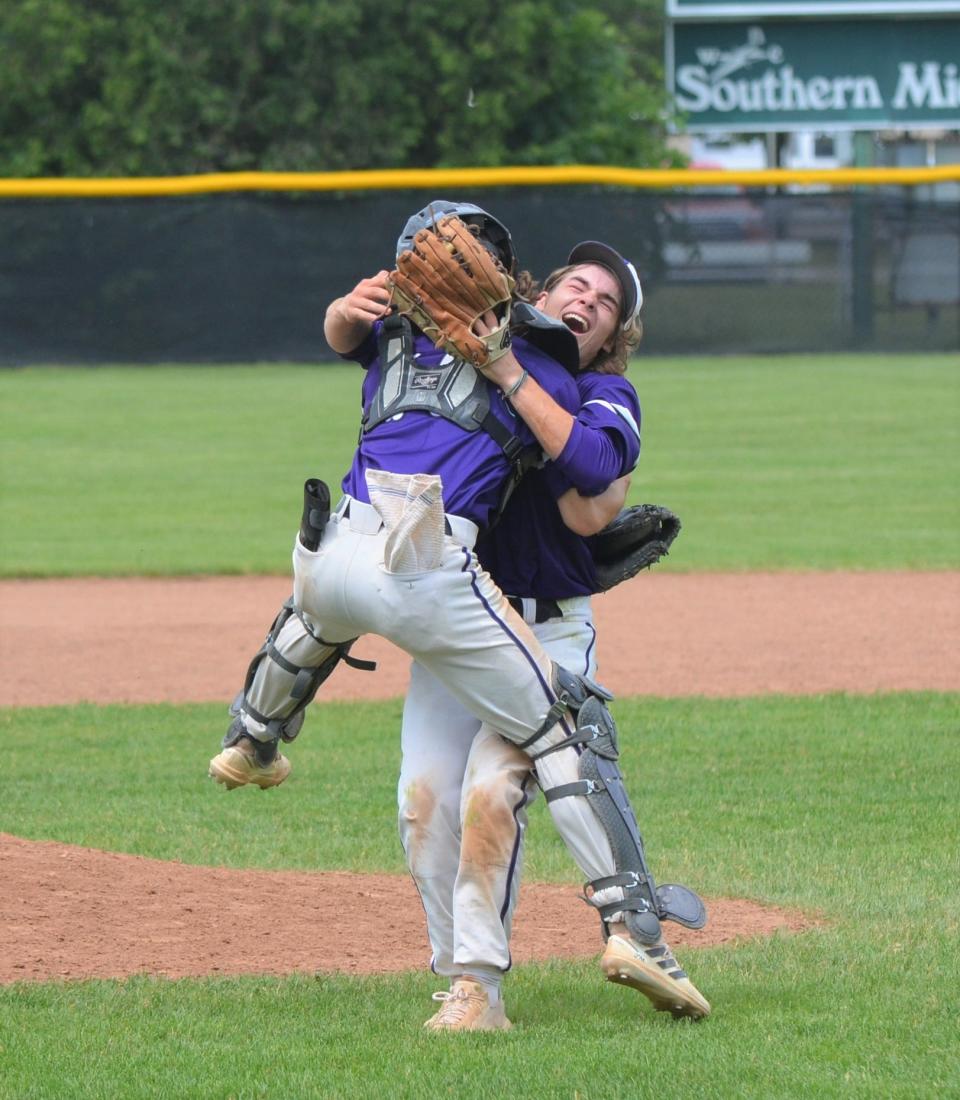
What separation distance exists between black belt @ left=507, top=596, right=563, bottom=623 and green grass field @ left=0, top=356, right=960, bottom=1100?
2.70 ft

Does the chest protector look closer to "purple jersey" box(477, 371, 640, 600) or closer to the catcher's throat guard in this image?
"purple jersey" box(477, 371, 640, 600)

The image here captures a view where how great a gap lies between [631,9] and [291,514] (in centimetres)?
2934

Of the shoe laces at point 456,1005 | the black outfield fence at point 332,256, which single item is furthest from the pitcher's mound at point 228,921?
the black outfield fence at point 332,256

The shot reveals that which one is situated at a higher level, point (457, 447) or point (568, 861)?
point (457, 447)

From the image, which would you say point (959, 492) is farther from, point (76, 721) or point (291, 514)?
point (76, 721)

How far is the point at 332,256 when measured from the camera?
1989 cm

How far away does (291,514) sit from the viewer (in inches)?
511

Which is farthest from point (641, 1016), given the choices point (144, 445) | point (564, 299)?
point (144, 445)

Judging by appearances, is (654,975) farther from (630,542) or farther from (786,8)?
(786,8)

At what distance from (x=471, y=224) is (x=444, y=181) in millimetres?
16329

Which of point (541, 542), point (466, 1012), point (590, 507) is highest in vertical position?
point (590, 507)

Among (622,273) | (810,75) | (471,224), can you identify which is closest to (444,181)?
(810,75)

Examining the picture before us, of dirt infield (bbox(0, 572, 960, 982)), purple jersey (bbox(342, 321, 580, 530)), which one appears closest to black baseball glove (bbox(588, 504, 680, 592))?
purple jersey (bbox(342, 321, 580, 530))

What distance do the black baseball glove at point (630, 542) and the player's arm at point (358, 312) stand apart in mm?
669
